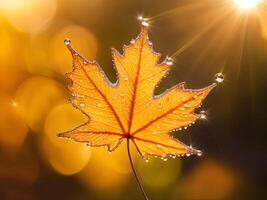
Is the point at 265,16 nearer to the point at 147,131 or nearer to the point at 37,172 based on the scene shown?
the point at 37,172

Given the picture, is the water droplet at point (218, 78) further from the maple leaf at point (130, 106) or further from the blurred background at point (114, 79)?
the blurred background at point (114, 79)

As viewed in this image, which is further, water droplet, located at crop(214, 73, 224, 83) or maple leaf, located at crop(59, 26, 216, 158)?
maple leaf, located at crop(59, 26, 216, 158)

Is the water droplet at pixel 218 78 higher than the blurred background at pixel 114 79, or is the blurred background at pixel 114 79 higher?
the blurred background at pixel 114 79

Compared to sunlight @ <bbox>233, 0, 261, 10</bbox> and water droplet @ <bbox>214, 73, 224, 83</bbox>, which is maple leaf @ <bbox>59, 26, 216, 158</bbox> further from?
sunlight @ <bbox>233, 0, 261, 10</bbox>

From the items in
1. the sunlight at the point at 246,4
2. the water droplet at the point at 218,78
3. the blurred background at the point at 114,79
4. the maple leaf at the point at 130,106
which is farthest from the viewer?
the sunlight at the point at 246,4

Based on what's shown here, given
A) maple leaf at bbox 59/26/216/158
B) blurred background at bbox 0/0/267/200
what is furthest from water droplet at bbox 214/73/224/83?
blurred background at bbox 0/0/267/200

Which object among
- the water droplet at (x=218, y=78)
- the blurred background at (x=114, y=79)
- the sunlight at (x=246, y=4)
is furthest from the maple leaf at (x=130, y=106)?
the sunlight at (x=246, y=4)

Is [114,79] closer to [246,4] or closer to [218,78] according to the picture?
[246,4]
